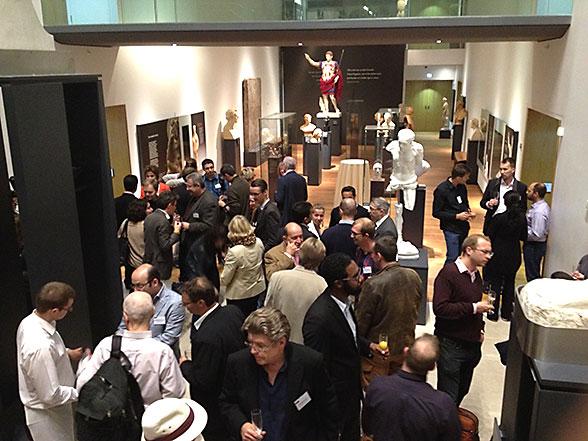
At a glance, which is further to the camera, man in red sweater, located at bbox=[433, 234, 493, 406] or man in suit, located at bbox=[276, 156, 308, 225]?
man in suit, located at bbox=[276, 156, 308, 225]

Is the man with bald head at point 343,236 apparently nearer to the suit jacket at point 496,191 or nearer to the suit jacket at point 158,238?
the suit jacket at point 158,238

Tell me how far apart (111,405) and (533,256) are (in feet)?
17.9

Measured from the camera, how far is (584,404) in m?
2.20

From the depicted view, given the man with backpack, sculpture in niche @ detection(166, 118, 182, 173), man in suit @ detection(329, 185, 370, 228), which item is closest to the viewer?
the man with backpack

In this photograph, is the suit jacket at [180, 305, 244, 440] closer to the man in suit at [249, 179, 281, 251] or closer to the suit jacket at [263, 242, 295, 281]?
the suit jacket at [263, 242, 295, 281]

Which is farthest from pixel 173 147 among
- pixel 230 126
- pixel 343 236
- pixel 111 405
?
pixel 111 405

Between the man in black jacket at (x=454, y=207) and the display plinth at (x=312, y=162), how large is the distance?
757cm

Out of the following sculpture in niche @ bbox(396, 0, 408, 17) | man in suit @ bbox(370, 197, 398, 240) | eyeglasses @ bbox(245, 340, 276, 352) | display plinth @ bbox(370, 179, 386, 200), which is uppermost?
sculpture in niche @ bbox(396, 0, 408, 17)

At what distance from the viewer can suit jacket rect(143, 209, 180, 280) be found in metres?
5.39

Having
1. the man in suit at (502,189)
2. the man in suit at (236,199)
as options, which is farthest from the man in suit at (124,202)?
the man in suit at (502,189)

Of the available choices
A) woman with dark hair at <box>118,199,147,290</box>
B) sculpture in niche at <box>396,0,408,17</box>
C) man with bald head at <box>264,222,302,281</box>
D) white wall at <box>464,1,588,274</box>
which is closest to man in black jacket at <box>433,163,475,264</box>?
white wall at <box>464,1,588,274</box>

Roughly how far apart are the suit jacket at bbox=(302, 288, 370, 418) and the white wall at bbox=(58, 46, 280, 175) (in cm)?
404

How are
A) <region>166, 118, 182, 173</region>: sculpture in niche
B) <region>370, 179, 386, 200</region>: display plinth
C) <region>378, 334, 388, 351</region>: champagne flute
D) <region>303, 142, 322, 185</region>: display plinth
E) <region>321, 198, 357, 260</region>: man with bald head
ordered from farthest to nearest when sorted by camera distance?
<region>303, 142, 322, 185</region>: display plinth < <region>370, 179, 386, 200</region>: display plinth < <region>166, 118, 182, 173</region>: sculpture in niche < <region>321, 198, 357, 260</region>: man with bald head < <region>378, 334, 388, 351</region>: champagne flute

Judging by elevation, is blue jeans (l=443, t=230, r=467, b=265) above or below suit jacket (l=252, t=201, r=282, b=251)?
below
